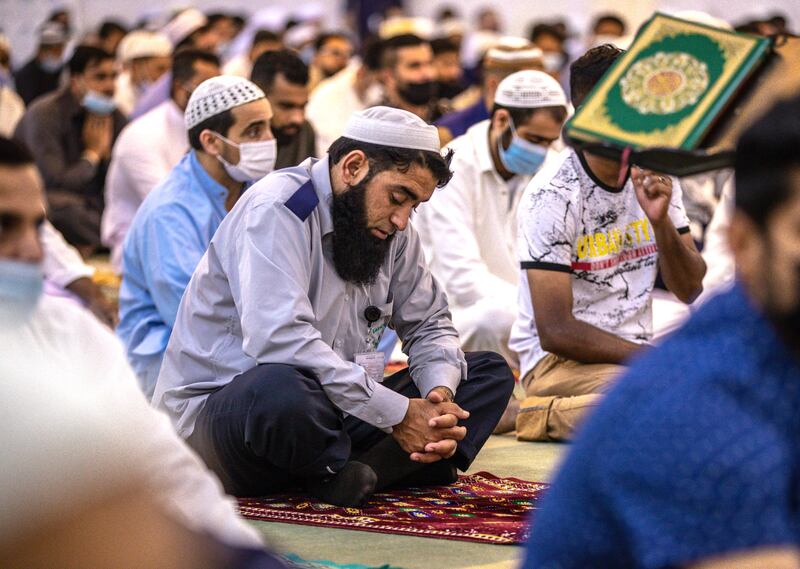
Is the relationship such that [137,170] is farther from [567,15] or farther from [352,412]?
[567,15]

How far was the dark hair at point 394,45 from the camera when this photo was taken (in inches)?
329

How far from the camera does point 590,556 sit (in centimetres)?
162

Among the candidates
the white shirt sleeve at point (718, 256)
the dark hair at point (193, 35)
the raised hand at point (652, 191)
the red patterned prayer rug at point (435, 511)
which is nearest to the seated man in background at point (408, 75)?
the dark hair at point (193, 35)

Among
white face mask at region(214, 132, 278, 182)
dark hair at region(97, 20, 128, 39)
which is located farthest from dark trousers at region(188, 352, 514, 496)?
dark hair at region(97, 20, 128, 39)

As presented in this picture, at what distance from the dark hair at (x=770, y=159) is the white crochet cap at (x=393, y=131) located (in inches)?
87.5

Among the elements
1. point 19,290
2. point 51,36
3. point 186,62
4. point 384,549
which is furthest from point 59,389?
point 51,36

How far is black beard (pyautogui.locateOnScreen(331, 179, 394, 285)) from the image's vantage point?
371cm

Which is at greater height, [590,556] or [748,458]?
[748,458]

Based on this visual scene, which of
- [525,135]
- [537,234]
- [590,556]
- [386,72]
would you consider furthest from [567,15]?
[590,556]

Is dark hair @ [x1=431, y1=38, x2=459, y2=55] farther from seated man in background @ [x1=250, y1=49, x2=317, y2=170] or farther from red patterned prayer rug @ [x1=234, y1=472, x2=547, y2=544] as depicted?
red patterned prayer rug @ [x1=234, y1=472, x2=547, y2=544]

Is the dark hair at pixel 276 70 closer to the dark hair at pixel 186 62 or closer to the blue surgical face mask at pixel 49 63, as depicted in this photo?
the dark hair at pixel 186 62

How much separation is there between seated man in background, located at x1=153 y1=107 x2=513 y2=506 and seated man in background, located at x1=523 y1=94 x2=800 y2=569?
6.36ft

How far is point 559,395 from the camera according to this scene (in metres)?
4.52

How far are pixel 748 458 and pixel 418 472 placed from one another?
244 cm
